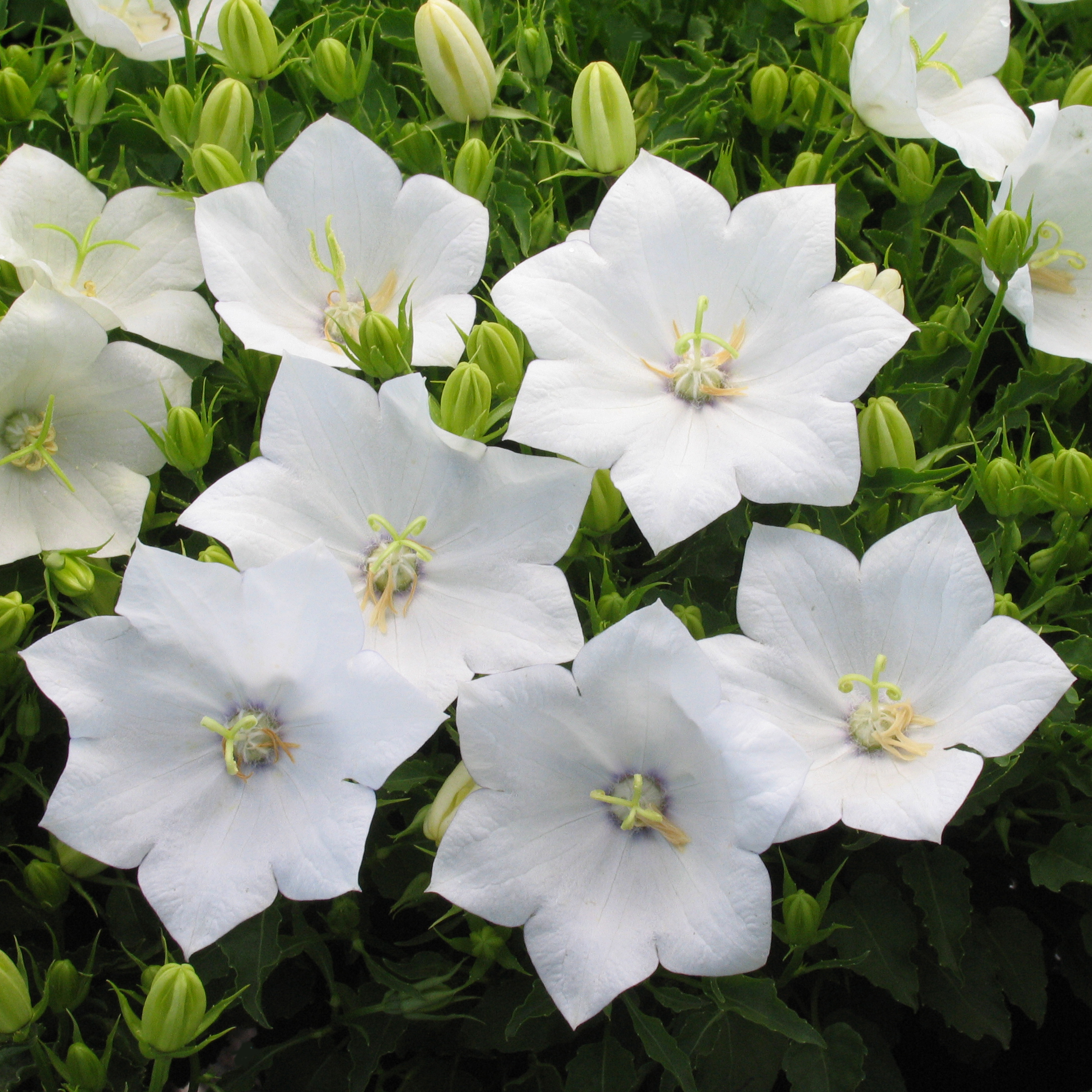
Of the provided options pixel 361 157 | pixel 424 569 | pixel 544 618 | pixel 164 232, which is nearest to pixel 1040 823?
pixel 544 618

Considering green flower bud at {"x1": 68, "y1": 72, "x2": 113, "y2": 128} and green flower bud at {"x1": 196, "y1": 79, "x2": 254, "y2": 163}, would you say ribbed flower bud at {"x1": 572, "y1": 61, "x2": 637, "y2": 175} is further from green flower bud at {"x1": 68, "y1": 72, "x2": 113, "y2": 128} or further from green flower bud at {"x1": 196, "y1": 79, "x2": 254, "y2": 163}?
green flower bud at {"x1": 68, "y1": 72, "x2": 113, "y2": 128}

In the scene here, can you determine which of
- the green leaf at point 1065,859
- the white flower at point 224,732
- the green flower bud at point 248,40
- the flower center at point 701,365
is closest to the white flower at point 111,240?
the green flower bud at point 248,40

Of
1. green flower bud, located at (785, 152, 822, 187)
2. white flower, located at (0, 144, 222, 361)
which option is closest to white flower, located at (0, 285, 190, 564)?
white flower, located at (0, 144, 222, 361)

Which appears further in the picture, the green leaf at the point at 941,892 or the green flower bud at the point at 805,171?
the green flower bud at the point at 805,171

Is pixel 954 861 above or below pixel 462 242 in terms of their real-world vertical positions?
below

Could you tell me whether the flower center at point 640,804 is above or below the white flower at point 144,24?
below

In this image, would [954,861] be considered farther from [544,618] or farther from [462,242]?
[462,242]

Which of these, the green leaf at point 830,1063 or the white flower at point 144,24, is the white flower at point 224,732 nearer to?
the green leaf at point 830,1063

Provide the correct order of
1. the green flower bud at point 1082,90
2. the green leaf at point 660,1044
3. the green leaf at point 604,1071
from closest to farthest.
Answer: the green leaf at point 660,1044, the green leaf at point 604,1071, the green flower bud at point 1082,90

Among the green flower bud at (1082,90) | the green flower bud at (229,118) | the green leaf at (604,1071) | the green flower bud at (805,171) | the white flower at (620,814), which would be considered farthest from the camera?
the green flower bud at (1082,90)
